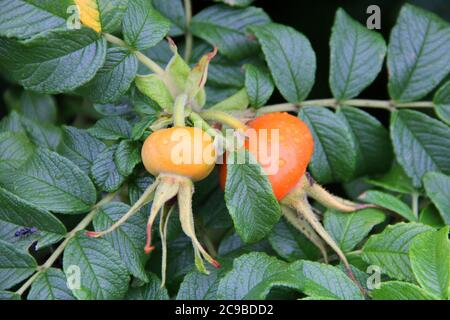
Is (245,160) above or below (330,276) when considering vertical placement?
above

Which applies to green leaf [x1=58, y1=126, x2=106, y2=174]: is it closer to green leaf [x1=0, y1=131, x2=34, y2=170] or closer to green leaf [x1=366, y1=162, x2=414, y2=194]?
green leaf [x1=0, y1=131, x2=34, y2=170]

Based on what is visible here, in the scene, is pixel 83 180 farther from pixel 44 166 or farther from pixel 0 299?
pixel 0 299

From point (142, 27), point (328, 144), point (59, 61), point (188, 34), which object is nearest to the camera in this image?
point (59, 61)

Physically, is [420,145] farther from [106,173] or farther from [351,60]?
[106,173]

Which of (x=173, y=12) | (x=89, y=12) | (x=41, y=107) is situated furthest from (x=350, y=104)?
(x=41, y=107)

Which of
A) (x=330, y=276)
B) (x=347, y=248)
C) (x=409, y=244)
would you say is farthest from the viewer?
(x=347, y=248)

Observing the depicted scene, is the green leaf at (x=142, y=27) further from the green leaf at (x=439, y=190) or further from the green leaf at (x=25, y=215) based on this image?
the green leaf at (x=439, y=190)

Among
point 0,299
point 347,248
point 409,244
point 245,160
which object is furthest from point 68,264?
point 409,244

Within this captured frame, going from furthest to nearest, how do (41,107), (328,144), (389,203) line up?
(41,107) → (328,144) → (389,203)
